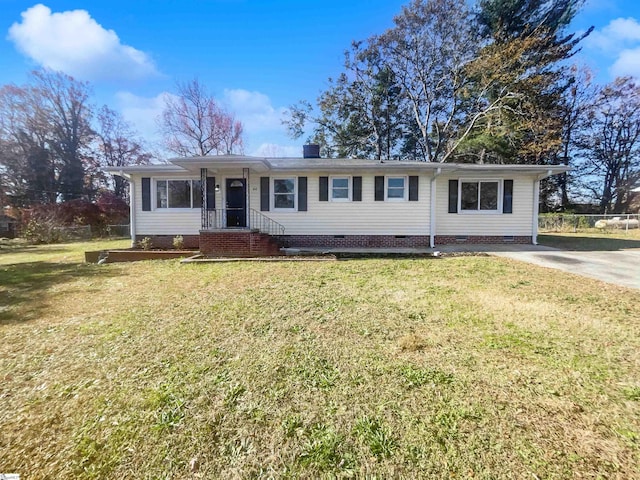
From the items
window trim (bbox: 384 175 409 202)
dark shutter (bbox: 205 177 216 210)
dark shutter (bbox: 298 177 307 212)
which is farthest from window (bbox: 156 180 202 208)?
window trim (bbox: 384 175 409 202)

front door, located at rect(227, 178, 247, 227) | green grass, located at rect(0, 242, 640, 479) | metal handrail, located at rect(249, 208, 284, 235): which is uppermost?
front door, located at rect(227, 178, 247, 227)

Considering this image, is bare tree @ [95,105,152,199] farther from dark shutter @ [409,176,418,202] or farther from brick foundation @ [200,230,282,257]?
dark shutter @ [409,176,418,202]

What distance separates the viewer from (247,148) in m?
25.6

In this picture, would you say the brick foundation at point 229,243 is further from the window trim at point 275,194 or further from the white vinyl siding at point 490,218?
the white vinyl siding at point 490,218

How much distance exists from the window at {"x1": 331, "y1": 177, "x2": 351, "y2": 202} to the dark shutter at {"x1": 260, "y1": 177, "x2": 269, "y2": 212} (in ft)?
7.35

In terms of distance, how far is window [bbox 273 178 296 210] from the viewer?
10414 millimetres

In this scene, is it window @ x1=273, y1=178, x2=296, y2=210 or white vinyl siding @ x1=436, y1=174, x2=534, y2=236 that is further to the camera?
white vinyl siding @ x1=436, y1=174, x2=534, y2=236

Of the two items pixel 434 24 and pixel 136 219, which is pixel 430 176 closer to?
pixel 136 219

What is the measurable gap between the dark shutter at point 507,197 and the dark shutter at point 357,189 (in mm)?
5106

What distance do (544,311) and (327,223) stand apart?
716 cm

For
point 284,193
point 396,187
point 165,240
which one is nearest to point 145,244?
point 165,240

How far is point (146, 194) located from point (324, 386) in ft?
34.5

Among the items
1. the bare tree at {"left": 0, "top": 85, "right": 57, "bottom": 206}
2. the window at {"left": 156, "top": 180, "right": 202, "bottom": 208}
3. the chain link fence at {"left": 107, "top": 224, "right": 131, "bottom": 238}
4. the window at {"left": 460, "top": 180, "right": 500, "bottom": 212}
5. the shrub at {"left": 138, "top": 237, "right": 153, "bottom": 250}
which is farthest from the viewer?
the bare tree at {"left": 0, "top": 85, "right": 57, "bottom": 206}

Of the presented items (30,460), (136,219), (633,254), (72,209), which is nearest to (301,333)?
(30,460)
